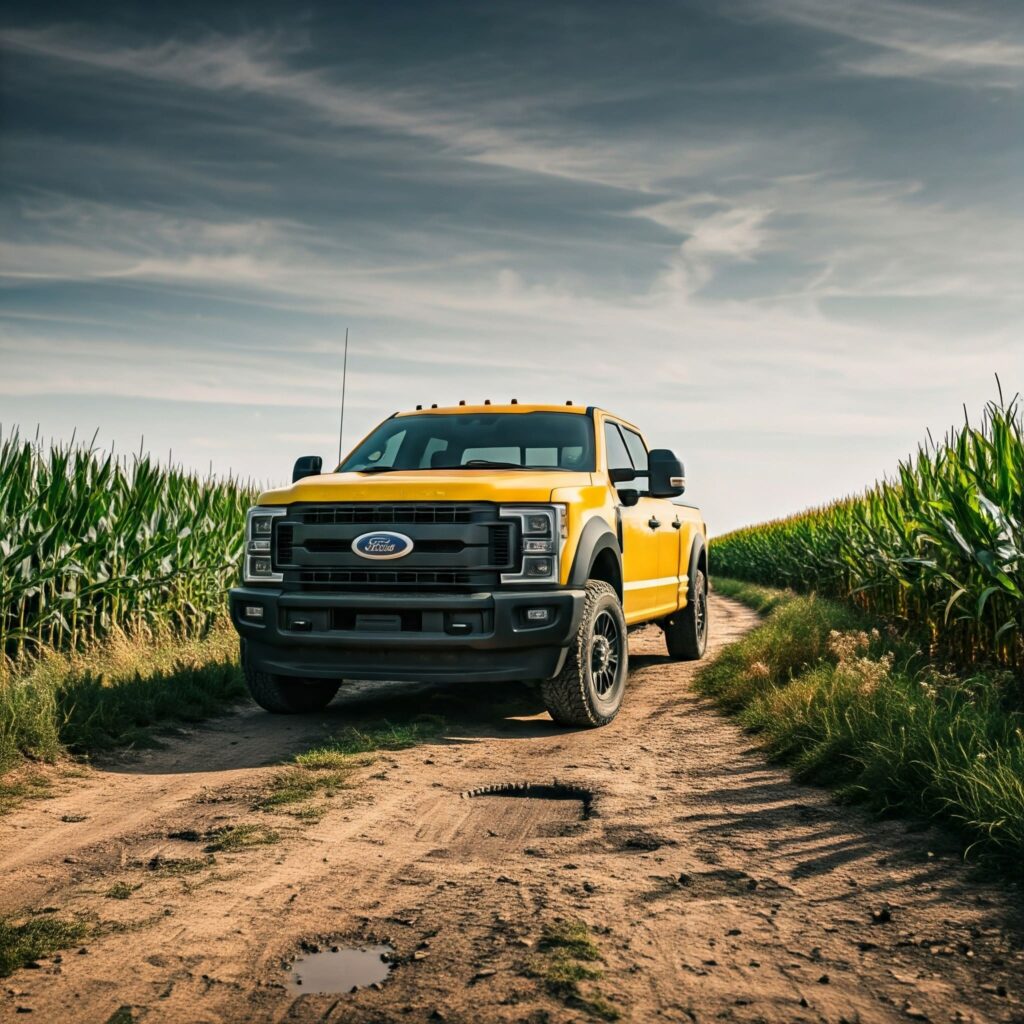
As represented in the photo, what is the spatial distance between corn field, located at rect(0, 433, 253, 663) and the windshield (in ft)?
11.4

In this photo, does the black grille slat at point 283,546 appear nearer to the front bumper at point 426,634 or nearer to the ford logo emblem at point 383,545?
the front bumper at point 426,634

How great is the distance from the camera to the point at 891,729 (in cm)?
533

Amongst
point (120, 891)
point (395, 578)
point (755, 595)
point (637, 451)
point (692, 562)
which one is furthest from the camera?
point (755, 595)

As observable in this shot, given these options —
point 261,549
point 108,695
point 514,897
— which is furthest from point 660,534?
point 514,897

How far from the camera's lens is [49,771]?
5.74 m

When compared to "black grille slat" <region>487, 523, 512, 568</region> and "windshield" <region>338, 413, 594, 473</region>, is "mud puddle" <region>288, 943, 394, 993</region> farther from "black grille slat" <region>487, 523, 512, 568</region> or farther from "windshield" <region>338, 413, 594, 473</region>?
"windshield" <region>338, 413, 594, 473</region>

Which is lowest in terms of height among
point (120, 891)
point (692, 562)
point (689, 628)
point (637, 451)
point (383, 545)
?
point (120, 891)

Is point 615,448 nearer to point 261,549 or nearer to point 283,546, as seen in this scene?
point 283,546

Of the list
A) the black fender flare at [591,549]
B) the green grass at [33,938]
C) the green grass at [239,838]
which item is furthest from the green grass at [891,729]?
the green grass at [33,938]

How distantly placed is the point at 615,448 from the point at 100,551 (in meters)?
5.63

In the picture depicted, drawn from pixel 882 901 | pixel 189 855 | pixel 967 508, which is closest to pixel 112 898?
pixel 189 855

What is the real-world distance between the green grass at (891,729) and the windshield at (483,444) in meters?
2.26

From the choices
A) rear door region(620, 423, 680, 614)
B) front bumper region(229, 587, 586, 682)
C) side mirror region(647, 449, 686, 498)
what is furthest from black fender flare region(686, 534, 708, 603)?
front bumper region(229, 587, 586, 682)

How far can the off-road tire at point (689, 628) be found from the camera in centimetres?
1041
